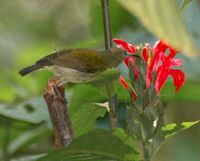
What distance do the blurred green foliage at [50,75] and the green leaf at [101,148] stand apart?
0.27 m

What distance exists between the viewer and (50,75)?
178cm

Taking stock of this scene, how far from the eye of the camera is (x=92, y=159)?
1.04 meters

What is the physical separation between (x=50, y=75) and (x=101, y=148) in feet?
2.64

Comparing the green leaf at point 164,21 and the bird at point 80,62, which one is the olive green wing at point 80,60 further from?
the green leaf at point 164,21

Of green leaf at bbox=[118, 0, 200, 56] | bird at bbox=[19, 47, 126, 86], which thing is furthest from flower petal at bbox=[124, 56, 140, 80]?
green leaf at bbox=[118, 0, 200, 56]

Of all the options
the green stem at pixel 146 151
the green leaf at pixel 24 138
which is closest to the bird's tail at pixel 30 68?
the green leaf at pixel 24 138

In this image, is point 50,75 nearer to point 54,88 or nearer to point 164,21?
point 54,88

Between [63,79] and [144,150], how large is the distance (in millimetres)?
318

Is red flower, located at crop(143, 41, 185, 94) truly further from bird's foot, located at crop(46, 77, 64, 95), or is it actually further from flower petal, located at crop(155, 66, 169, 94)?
bird's foot, located at crop(46, 77, 64, 95)

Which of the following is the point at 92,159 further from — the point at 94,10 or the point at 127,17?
the point at 127,17

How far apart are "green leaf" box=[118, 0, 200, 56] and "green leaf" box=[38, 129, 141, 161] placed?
2.23ft

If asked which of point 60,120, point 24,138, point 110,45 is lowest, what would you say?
point 24,138

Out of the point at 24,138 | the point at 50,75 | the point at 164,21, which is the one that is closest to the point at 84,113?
the point at 24,138

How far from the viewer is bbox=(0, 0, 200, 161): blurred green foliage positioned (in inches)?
60.2
